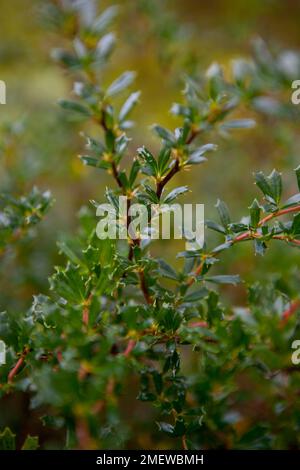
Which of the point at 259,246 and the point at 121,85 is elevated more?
the point at 121,85

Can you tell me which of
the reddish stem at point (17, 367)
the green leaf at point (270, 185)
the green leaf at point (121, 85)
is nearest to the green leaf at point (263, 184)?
the green leaf at point (270, 185)

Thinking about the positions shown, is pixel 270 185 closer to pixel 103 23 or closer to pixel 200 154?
pixel 200 154

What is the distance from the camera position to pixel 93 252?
60cm

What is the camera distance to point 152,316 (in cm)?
58

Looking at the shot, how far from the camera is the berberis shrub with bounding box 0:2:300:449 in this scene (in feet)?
1.61

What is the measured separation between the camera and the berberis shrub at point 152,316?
0.49m

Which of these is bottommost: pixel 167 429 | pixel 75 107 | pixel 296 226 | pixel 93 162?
pixel 167 429

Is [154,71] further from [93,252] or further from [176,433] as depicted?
[176,433]

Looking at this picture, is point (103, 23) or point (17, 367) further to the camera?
point (103, 23)

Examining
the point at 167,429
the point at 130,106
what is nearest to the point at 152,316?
the point at 167,429

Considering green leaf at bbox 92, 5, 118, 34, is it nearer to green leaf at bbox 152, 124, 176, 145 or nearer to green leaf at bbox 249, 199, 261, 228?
green leaf at bbox 152, 124, 176, 145

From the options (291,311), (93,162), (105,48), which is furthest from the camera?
(105,48)

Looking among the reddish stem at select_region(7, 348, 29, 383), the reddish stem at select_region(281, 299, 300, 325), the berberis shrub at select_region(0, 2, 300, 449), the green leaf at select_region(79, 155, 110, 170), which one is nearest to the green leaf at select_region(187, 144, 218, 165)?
the berberis shrub at select_region(0, 2, 300, 449)

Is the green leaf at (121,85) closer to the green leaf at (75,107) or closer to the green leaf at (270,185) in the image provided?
the green leaf at (75,107)
